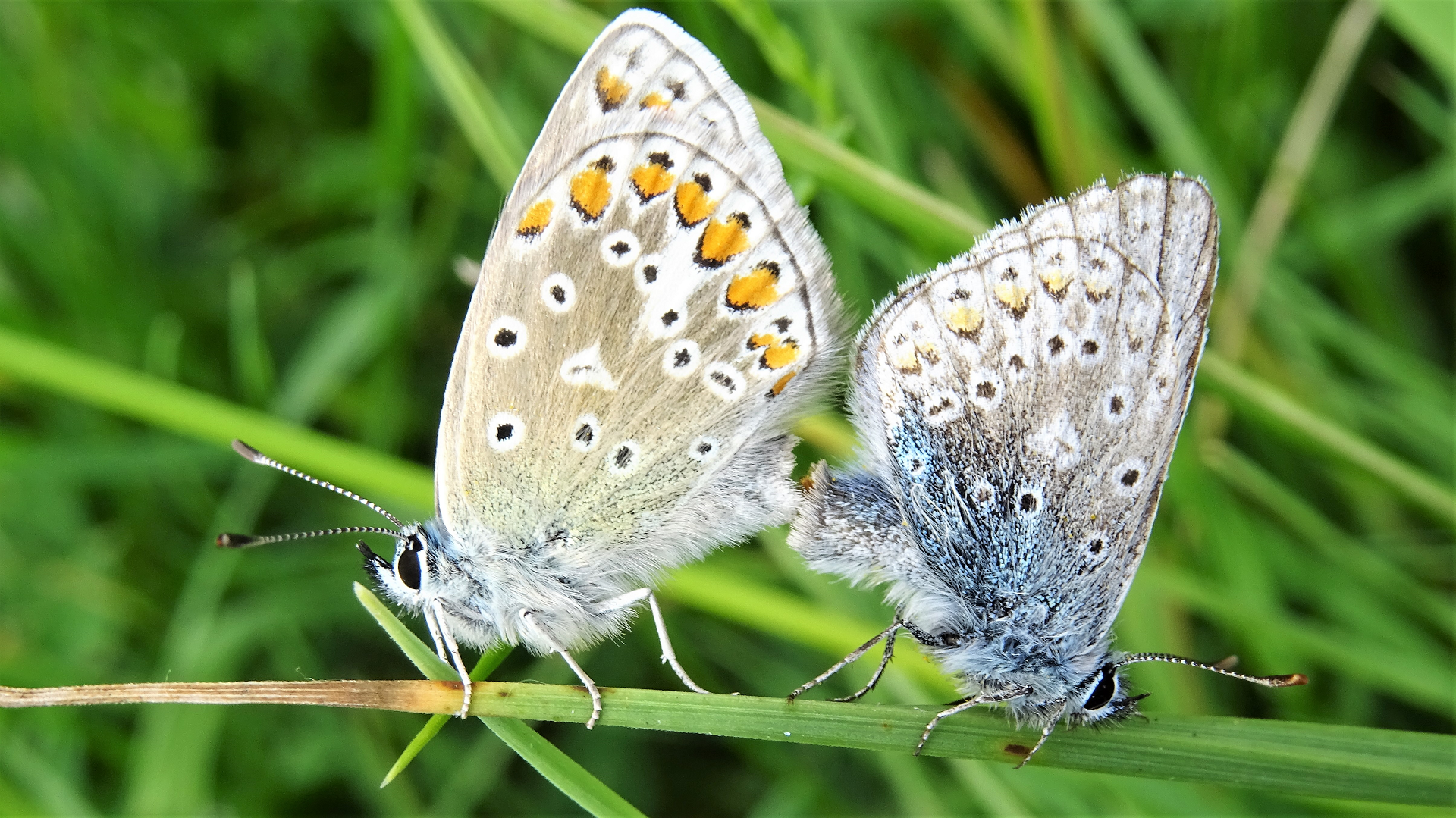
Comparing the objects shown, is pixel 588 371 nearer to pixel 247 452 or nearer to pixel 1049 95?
pixel 247 452

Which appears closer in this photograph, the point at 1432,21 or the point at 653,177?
the point at 653,177

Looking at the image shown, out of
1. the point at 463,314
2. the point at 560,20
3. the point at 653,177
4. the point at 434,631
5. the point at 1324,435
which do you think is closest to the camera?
the point at 434,631

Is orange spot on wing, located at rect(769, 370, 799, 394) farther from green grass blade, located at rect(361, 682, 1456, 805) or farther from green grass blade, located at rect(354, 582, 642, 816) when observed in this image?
green grass blade, located at rect(354, 582, 642, 816)

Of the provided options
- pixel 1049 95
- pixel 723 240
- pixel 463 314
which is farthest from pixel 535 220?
pixel 463 314

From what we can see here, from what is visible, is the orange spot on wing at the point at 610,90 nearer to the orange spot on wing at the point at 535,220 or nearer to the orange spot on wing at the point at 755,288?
the orange spot on wing at the point at 535,220

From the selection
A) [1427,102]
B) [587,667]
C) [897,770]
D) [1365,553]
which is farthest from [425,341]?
[1427,102]

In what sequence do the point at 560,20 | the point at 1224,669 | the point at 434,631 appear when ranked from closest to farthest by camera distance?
the point at 1224,669, the point at 434,631, the point at 560,20

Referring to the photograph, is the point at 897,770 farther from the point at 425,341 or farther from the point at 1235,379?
the point at 425,341

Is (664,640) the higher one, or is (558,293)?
(558,293)
